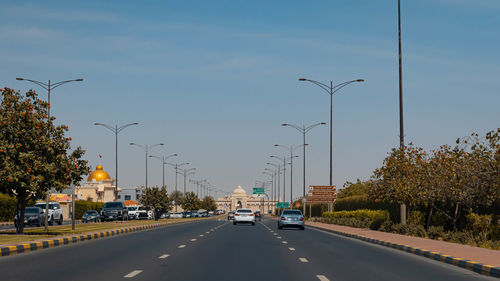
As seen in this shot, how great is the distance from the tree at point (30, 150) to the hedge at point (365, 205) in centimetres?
2049

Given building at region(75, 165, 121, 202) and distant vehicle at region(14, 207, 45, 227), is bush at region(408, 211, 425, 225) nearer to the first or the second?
distant vehicle at region(14, 207, 45, 227)

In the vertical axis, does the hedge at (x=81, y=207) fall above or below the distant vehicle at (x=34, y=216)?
below

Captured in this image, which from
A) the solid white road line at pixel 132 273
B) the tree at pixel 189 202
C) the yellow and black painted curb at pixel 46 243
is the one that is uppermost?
the solid white road line at pixel 132 273

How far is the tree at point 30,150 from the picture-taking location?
3011 centimetres

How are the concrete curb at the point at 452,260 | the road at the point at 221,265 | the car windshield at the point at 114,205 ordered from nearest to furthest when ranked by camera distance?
the road at the point at 221,265, the concrete curb at the point at 452,260, the car windshield at the point at 114,205

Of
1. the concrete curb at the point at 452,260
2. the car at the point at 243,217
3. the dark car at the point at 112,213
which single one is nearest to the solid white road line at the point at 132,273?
the concrete curb at the point at 452,260

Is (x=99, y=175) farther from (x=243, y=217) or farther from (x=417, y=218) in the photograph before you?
(x=417, y=218)

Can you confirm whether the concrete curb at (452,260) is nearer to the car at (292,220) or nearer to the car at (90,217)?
the car at (292,220)

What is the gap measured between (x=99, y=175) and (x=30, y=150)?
469 feet

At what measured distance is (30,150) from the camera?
31531 mm

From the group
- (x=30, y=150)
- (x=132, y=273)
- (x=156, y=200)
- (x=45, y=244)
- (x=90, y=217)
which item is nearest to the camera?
(x=132, y=273)

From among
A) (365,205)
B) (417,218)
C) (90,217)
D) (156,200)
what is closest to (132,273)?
(417,218)

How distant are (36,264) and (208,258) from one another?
4746 mm

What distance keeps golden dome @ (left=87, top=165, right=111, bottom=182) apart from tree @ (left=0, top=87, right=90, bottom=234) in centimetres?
14017
